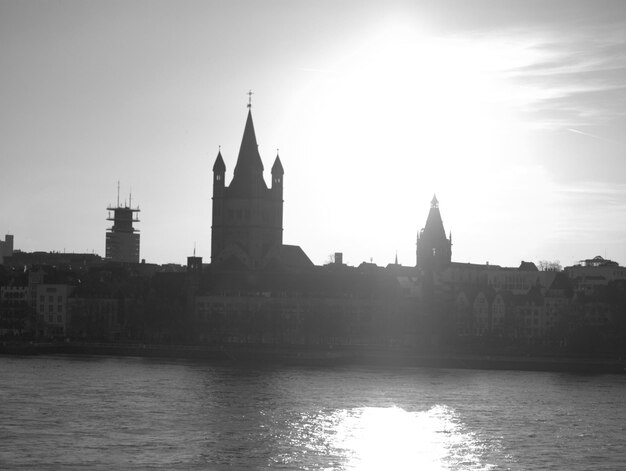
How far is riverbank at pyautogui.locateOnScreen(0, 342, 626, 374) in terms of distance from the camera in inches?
4916

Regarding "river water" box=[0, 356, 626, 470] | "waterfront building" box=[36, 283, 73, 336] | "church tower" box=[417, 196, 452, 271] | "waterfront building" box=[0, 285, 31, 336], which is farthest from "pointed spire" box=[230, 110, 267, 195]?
"river water" box=[0, 356, 626, 470]

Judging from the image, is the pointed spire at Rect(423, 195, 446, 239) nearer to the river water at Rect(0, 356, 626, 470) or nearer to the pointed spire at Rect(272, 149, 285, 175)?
the pointed spire at Rect(272, 149, 285, 175)

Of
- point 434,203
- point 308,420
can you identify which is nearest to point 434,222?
point 434,203

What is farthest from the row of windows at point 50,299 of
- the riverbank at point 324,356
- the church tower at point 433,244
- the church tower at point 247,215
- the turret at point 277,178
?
the church tower at point 433,244

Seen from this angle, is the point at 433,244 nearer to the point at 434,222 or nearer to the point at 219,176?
the point at 434,222

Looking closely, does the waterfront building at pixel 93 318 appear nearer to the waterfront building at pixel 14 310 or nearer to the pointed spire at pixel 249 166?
the waterfront building at pixel 14 310

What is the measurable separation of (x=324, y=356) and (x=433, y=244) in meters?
46.8

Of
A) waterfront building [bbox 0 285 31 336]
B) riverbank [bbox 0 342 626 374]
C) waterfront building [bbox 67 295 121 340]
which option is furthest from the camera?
waterfront building [bbox 0 285 31 336]

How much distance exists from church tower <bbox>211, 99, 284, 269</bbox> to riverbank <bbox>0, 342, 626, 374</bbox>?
23718 mm

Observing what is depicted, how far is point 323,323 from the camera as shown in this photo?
149 meters

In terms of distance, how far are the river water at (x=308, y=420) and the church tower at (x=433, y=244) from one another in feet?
193

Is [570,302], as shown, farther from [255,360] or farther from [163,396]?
[163,396]

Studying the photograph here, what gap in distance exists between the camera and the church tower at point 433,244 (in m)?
176

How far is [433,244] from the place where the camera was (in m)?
177
